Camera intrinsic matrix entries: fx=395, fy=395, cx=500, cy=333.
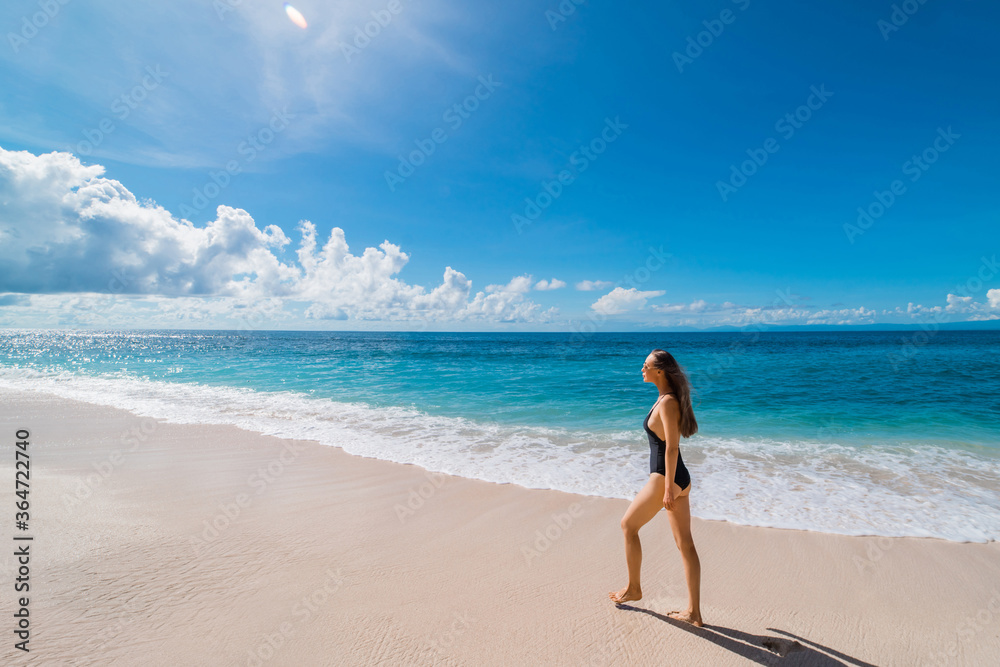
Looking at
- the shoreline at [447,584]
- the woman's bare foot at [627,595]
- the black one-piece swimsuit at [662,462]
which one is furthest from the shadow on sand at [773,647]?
the black one-piece swimsuit at [662,462]

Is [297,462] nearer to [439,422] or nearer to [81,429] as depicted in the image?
[439,422]

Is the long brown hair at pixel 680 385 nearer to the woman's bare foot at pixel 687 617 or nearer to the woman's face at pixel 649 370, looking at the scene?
the woman's face at pixel 649 370

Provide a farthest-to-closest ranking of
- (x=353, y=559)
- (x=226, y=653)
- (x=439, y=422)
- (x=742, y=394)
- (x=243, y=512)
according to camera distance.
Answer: (x=742, y=394), (x=439, y=422), (x=243, y=512), (x=353, y=559), (x=226, y=653)

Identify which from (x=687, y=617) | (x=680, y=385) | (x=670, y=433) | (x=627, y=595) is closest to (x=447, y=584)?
(x=627, y=595)

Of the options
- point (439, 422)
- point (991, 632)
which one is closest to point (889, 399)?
point (991, 632)

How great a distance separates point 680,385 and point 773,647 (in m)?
2.31

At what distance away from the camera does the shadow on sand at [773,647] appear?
3205 millimetres

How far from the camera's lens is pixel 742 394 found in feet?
56.7

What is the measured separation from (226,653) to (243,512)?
3.08 meters

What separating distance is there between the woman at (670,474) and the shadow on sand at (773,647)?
11 cm

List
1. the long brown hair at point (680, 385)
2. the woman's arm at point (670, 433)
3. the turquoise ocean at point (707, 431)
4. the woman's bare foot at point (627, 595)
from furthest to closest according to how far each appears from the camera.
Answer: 1. the turquoise ocean at point (707, 431)
2. the woman's bare foot at point (627, 595)
3. the long brown hair at point (680, 385)
4. the woman's arm at point (670, 433)

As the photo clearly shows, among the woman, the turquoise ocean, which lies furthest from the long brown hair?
the turquoise ocean

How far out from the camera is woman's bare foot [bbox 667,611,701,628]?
3496 mm

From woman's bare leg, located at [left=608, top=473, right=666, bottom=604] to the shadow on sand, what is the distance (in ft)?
1.36
